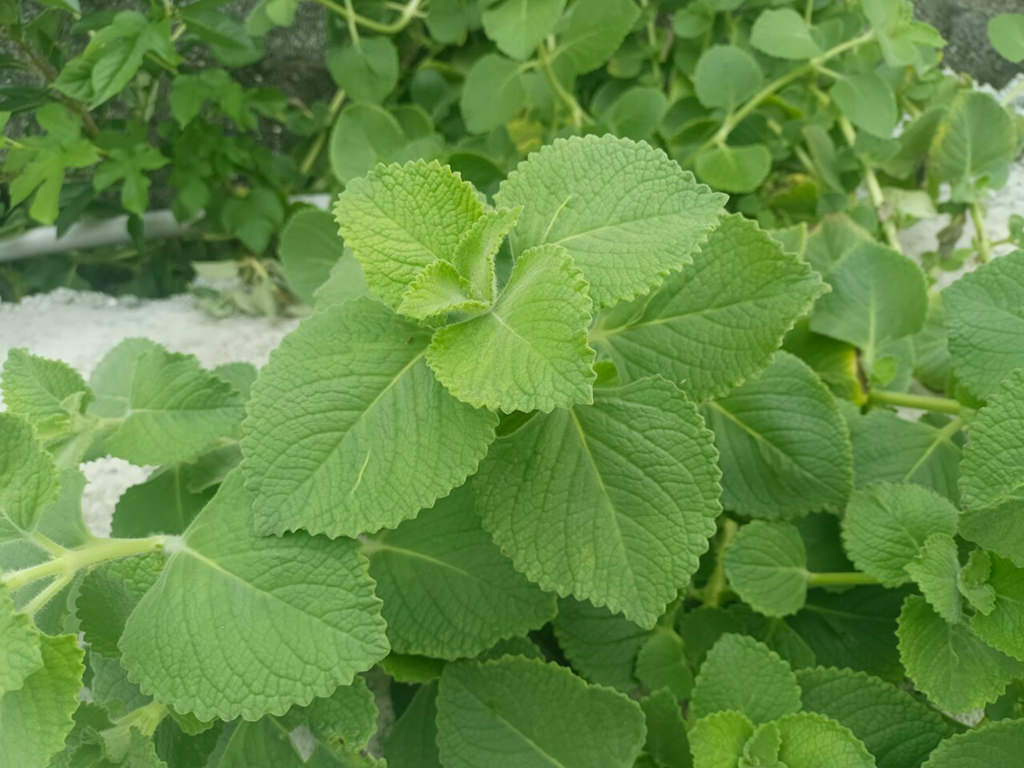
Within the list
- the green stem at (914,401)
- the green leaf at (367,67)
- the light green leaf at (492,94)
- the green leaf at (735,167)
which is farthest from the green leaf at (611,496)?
the green leaf at (367,67)

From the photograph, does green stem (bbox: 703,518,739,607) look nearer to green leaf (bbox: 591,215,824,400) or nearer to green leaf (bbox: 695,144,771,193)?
green leaf (bbox: 591,215,824,400)

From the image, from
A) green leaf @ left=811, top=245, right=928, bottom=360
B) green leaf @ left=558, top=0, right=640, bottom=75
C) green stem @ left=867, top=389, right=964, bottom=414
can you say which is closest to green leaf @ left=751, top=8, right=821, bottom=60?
green leaf @ left=558, top=0, right=640, bottom=75

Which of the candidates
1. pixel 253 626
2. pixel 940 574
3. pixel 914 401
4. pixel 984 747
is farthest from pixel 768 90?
pixel 253 626

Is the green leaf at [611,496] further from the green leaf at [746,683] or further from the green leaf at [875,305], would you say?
the green leaf at [875,305]

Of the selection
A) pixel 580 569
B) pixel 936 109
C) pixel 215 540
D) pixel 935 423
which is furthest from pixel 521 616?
pixel 936 109

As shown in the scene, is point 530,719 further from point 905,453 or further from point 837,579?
point 905,453

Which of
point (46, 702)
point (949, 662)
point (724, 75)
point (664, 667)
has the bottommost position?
point (664, 667)
